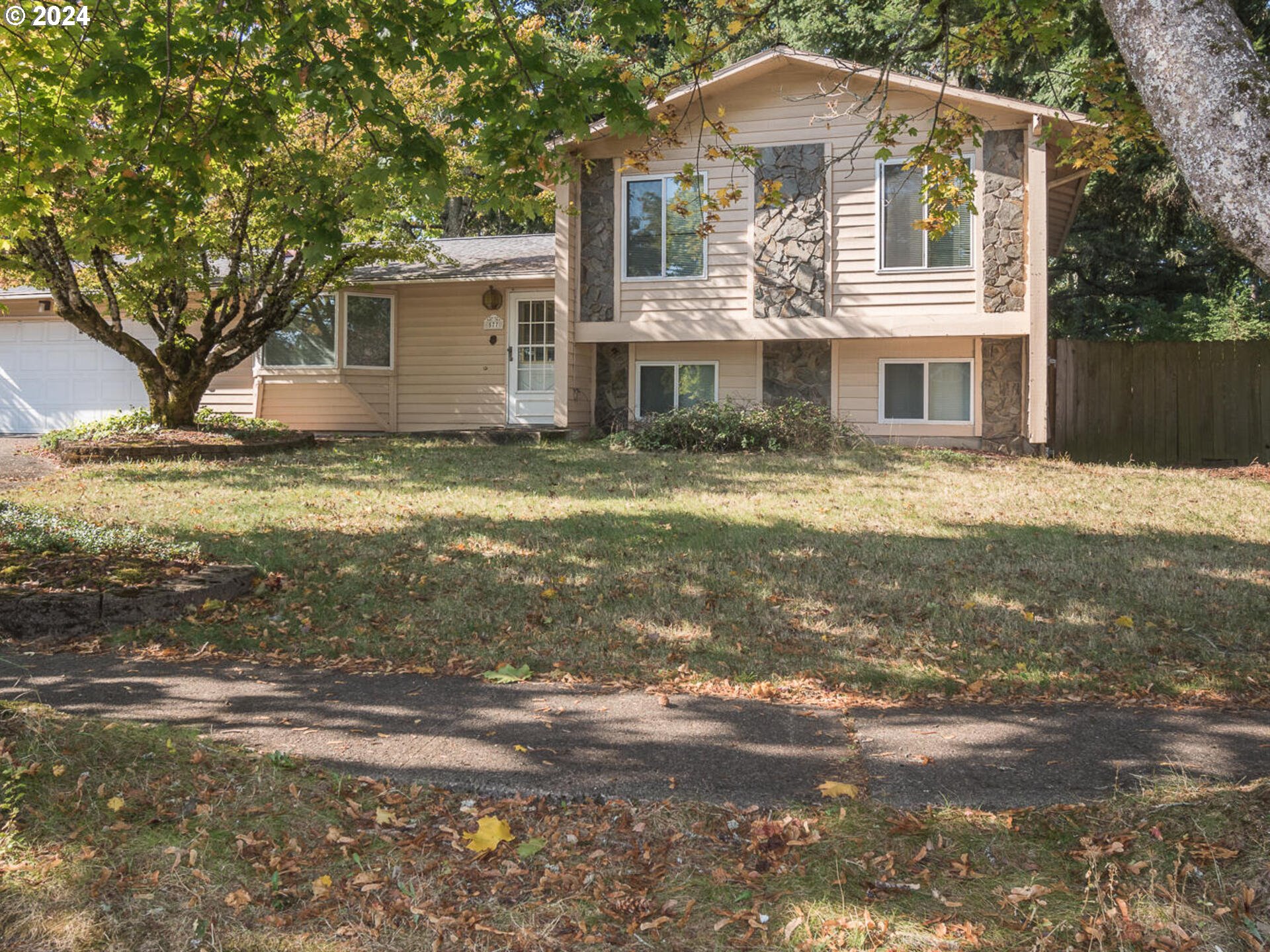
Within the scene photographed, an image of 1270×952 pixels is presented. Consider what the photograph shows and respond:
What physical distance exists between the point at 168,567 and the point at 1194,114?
6.11 metres

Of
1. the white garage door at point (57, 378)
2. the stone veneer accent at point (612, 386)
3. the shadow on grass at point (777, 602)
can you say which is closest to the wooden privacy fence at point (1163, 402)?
the stone veneer accent at point (612, 386)

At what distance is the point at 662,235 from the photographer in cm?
1555

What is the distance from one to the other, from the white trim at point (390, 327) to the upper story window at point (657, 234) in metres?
4.99

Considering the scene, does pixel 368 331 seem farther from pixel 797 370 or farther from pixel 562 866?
pixel 562 866

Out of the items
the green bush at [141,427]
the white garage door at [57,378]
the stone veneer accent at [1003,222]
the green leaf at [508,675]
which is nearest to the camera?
the green leaf at [508,675]

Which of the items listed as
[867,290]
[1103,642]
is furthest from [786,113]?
[1103,642]

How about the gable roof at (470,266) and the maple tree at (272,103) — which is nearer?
the maple tree at (272,103)

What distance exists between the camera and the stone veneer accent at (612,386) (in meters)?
16.4

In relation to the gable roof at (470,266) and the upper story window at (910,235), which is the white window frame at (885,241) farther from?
the gable roof at (470,266)

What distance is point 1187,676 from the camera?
502cm

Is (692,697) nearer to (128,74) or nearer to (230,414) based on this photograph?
(128,74)

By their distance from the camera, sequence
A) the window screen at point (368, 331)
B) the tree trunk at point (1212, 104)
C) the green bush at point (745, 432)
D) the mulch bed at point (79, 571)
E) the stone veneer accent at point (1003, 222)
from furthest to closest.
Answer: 1. the window screen at point (368, 331)
2. the stone veneer accent at point (1003, 222)
3. the green bush at point (745, 432)
4. the mulch bed at point (79, 571)
5. the tree trunk at point (1212, 104)

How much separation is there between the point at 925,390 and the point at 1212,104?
12235mm

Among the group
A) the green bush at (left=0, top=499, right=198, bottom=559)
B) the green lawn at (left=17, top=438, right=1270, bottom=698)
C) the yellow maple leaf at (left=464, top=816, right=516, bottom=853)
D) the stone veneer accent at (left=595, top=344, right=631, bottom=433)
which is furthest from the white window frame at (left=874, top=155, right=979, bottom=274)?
the yellow maple leaf at (left=464, top=816, right=516, bottom=853)
